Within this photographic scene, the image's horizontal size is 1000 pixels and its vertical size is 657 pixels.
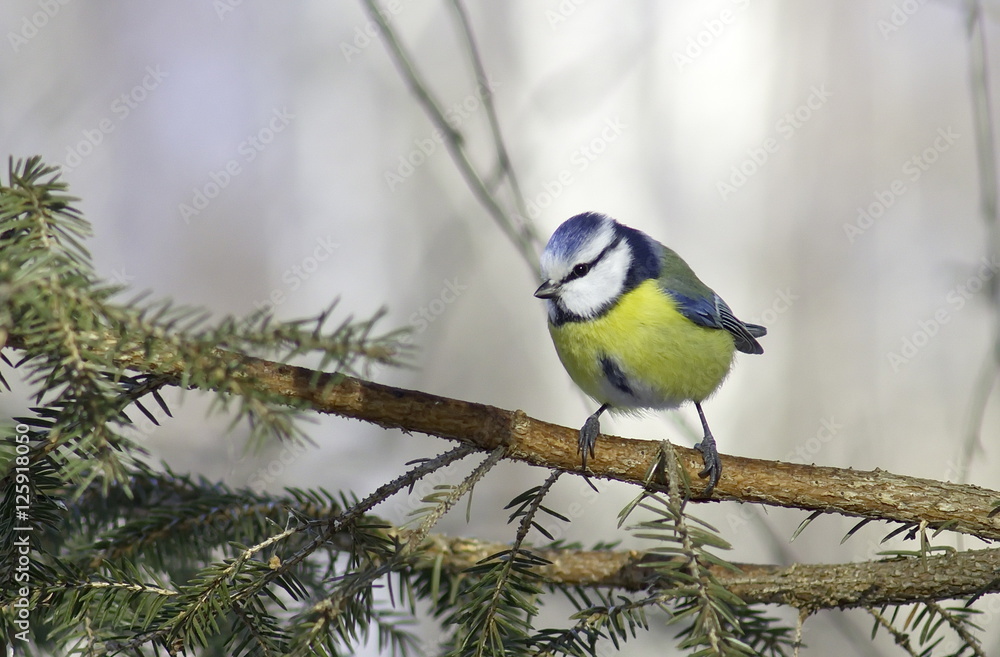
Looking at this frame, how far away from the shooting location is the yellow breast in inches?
56.1

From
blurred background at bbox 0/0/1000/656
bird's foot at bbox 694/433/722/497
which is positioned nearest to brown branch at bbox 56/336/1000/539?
bird's foot at bbox 694/433/722/497

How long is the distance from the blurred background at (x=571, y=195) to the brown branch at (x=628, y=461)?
185cm

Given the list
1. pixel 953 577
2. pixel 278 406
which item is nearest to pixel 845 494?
pixel 953 577

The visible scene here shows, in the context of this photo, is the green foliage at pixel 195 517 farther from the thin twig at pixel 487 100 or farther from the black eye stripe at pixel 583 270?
the black eye stripe at pixel 583 270

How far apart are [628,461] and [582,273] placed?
725mm

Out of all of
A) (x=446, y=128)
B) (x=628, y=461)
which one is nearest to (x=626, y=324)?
(x=446, y=128)

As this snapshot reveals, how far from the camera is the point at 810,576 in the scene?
0.83 metres

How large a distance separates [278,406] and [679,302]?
114 cm

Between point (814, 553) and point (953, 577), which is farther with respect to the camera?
point (814, 553)

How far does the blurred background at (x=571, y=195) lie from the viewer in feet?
9.46

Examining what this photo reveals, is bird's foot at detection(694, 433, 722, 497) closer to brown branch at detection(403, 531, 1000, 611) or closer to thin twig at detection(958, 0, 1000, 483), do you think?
brown branch at detection(403, 531, 1000, 611)

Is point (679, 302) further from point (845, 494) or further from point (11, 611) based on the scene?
point (11, 611)

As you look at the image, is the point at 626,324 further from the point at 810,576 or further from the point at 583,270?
the point at 810,576

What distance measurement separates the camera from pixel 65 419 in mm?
502
